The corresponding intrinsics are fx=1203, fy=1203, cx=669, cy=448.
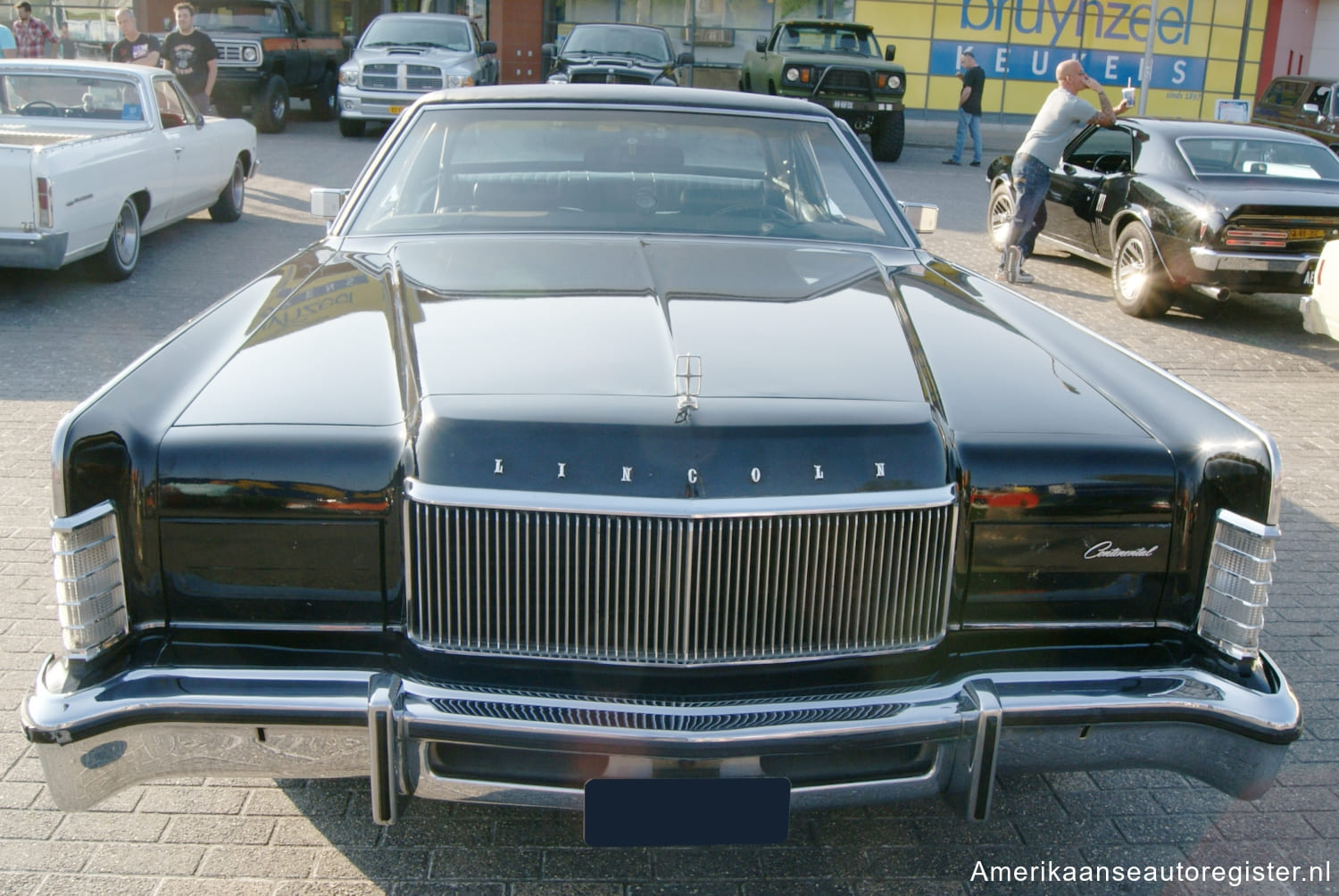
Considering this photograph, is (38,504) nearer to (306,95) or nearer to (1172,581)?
(1172,581)

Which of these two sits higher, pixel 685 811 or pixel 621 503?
pixel 621 503

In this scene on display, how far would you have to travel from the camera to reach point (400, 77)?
16.5 meters

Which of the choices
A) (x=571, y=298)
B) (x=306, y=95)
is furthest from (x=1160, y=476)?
(x=306, y=95)

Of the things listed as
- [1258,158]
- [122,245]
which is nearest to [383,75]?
[122,245]

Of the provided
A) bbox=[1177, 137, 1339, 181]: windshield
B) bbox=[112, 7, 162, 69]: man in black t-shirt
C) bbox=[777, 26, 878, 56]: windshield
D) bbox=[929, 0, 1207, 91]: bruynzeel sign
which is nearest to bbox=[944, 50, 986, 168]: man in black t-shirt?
bbox=[777, 26, 878, 56]: windshield

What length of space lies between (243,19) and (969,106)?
1090 cm

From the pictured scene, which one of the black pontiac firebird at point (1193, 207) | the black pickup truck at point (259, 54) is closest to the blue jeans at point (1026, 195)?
the black pontiac firebird at point (1193, 207)

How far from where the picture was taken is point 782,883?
105 inches

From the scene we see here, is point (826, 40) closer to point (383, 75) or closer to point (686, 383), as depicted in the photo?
point (383, 75)

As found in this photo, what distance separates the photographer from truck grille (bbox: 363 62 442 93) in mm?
16531

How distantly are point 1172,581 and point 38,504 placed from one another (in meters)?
4.11

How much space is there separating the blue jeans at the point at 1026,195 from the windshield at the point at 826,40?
8969mm

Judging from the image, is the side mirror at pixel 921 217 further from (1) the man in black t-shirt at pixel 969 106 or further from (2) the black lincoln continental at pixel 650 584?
(1) the man in black t-shirt at pixel 969 106

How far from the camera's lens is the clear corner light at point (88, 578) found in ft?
7.38
